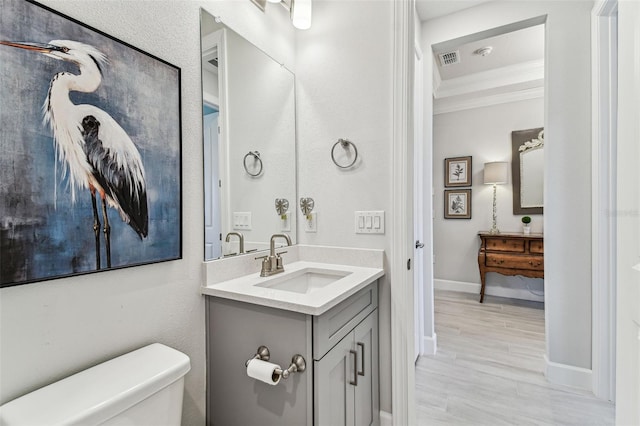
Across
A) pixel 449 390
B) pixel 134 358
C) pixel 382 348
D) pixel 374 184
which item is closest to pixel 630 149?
pixel 374 184

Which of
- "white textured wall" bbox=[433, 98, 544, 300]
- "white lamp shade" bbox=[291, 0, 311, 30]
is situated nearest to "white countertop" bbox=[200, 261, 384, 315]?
"white lamp shade" bbox=[291, 0, 311, 30]

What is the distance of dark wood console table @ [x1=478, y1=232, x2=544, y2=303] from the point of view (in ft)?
10.7

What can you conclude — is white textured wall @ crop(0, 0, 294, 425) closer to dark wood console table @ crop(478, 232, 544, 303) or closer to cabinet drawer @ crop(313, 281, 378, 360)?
cabinet drawer @ crop(313, 281, 378, 360)

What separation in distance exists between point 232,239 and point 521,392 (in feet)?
6.73

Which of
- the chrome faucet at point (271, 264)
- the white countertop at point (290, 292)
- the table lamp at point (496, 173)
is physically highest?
the table lamp at point (496, 173)

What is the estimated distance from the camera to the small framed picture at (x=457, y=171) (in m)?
3.97

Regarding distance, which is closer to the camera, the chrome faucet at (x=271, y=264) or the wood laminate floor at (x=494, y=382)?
the chrome faucet at (x=271, y=264)

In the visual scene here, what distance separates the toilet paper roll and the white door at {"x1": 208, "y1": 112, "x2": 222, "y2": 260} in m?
0.49

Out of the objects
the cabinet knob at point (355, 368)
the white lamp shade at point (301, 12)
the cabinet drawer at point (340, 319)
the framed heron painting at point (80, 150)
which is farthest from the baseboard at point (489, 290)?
the framed heron painting at point (80, 150)

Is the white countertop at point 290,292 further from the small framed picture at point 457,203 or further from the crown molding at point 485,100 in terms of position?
the crown molding at point 485,100

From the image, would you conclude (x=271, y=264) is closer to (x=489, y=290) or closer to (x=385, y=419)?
(x=385, y=419)

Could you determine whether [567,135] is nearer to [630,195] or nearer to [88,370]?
[630,195]

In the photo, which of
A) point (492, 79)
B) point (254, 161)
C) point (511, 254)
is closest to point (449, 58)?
point (492, 79)

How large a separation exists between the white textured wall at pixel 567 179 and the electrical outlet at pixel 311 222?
5.33 ft
